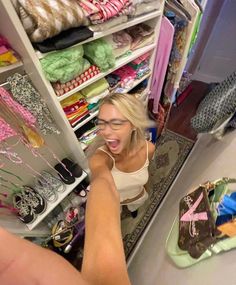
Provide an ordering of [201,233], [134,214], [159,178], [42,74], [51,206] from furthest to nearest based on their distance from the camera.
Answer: [159,178], [134,214], [51,206], [42,74], [201,233]

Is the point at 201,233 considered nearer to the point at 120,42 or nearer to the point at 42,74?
the point at 42,74

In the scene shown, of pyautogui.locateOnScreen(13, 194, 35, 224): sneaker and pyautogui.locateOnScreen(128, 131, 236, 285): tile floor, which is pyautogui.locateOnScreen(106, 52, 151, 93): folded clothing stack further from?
pyautogui.locateOnScreen(13, 194, 35, 224): sneaker

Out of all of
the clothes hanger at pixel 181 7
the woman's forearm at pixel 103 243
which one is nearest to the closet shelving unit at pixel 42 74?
the clothes hanger at pixel 181 7

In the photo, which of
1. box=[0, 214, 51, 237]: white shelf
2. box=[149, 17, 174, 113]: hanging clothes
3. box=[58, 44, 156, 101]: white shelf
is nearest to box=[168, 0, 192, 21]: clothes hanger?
box=[149, 17, 174, 113]: hanging clothes

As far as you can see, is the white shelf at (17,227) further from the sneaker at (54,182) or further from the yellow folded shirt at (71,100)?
the yellow folded shirt at (71,100)

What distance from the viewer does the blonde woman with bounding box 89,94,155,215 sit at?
882mm

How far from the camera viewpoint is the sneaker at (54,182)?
1175mm

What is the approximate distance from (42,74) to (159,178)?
4.64ft

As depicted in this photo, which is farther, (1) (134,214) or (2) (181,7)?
(1) (134,214)

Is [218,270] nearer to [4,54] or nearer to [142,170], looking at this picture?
[142,170]

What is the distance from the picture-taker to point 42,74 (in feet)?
2.50

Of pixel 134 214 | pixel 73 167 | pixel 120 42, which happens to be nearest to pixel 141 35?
pixel 120 42

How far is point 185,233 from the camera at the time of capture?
70 centimetres

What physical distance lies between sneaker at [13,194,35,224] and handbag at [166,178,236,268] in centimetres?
75
